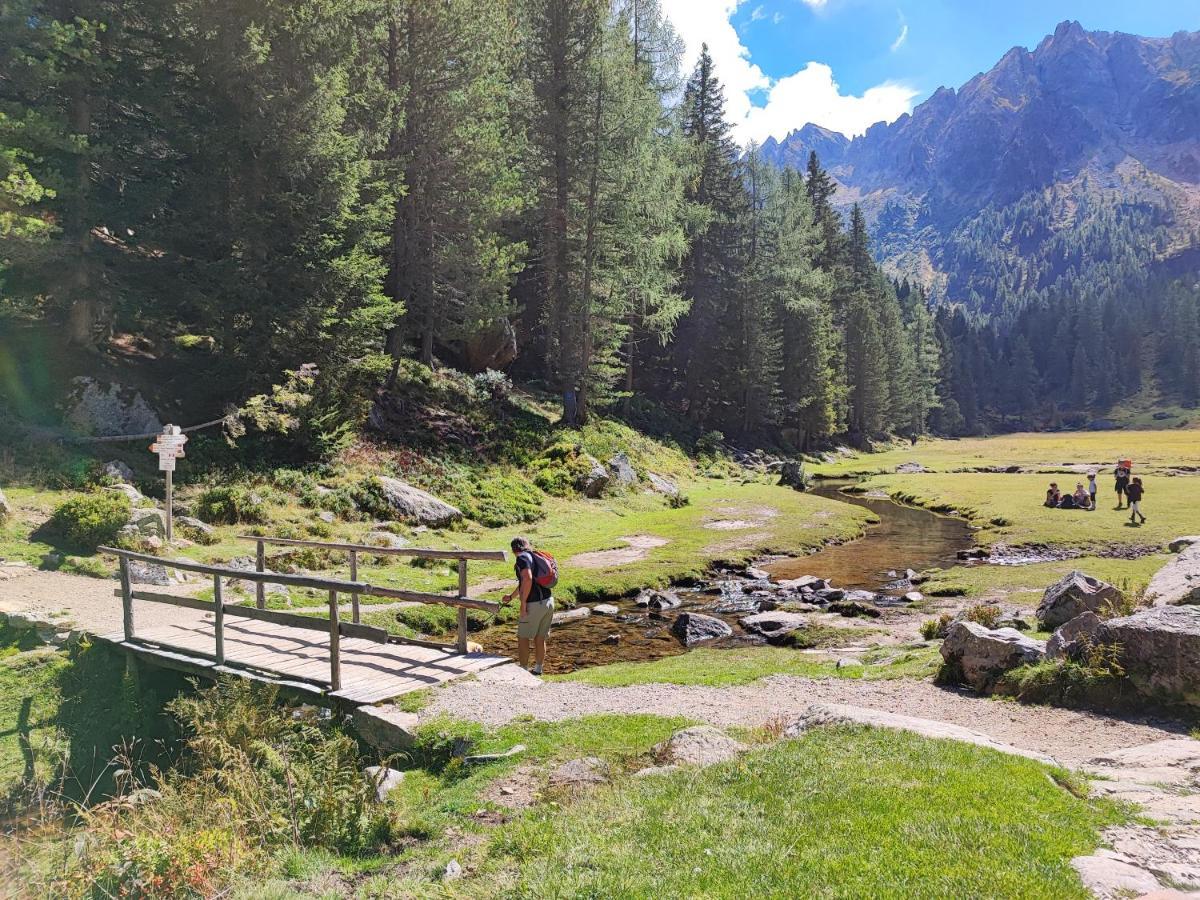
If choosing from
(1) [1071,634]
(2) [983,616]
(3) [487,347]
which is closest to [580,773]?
(1) [1071,634]

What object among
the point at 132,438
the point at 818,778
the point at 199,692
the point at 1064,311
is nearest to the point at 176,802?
the point at 199,692

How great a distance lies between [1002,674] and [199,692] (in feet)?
44.8

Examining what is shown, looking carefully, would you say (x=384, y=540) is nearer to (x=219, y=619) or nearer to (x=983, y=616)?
(x=219, y=619)

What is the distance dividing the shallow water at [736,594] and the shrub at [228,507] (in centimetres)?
947

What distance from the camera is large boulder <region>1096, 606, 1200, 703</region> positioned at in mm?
9422

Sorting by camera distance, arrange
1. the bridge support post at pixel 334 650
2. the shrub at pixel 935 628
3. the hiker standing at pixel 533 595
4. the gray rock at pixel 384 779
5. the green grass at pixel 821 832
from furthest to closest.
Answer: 1. the shrub at pixel 935 628
2. the hiker standing at pixel 533 595
3. the bridge support post at pixel 334 650
4. the gray rock at pixel 384 779
5. the green grass at pixel 821 832

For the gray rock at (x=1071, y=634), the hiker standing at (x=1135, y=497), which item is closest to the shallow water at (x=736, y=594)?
the hiker standing at (x=1135, y=497)

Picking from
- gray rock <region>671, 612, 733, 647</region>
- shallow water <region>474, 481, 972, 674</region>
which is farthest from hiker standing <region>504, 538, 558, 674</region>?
gray rock <region>671, 612, 733, 647</region>

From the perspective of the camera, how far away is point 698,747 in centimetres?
838

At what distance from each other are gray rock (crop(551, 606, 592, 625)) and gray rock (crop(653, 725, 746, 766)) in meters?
9.58

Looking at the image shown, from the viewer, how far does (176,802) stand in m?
8.01

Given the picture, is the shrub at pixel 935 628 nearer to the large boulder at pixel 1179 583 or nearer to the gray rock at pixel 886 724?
the large boulder at pixel 1179 583

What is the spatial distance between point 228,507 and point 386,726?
14529mm

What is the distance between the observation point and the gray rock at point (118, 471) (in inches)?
807
